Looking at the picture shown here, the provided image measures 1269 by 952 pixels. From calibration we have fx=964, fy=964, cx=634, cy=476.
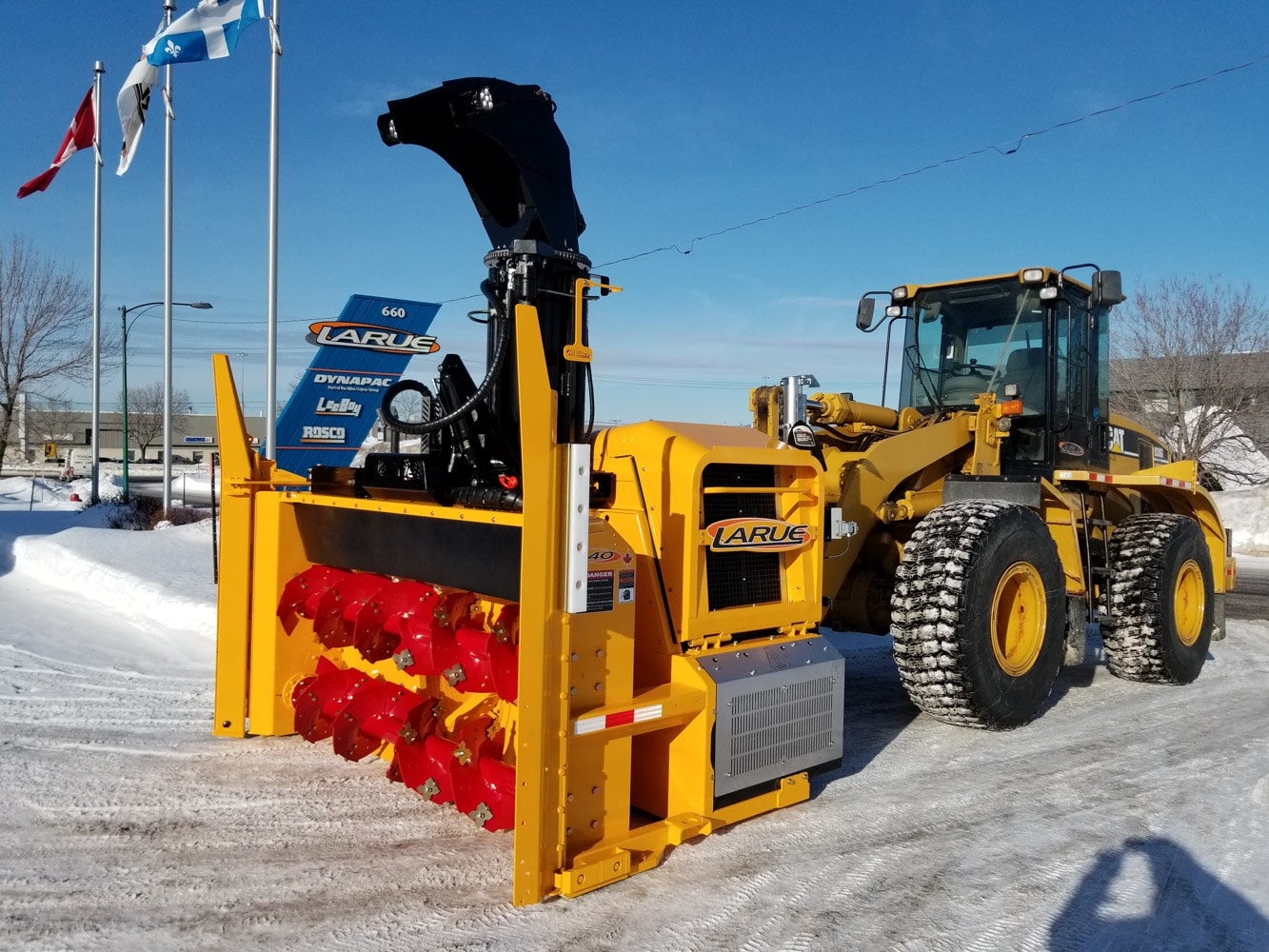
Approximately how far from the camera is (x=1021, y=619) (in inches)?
219

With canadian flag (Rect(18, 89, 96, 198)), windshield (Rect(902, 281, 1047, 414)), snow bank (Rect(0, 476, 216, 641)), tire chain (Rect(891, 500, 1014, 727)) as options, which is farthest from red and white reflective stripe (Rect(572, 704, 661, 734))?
canadian flag (Rect(18, 89, 96, 198))

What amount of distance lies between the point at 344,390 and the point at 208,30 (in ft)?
18.6

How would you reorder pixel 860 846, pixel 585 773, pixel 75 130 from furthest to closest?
1. pixel 75 130
2. pixel 860 846
3. pixel 585 773

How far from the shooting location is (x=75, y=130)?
58.2 feet

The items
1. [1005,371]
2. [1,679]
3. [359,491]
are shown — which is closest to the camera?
[359,491]

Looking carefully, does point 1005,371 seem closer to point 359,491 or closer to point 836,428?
point 836,428

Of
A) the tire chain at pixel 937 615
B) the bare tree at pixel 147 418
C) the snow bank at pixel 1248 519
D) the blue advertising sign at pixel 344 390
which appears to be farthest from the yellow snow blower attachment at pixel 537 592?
the bare tree at pixel 147 418

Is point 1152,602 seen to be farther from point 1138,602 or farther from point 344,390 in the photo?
point 344,390

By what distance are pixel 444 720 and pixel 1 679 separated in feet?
11.5

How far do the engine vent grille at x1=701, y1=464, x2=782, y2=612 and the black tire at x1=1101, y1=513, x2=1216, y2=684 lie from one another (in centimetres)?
376

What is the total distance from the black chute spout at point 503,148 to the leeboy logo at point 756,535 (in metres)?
1.60

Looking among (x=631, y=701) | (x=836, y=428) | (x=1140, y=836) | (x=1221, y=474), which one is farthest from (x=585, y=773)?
(x=1221, y=474)

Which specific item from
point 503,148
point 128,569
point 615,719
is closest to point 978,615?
point 615,719

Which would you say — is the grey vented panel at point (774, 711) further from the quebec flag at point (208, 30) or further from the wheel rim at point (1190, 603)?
the quebec flag at point (208, 30)
